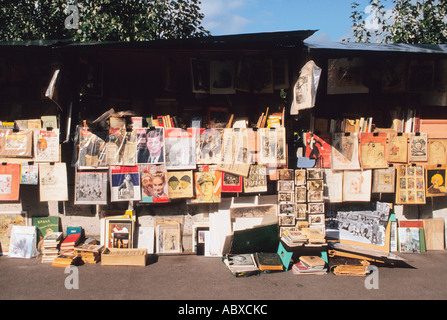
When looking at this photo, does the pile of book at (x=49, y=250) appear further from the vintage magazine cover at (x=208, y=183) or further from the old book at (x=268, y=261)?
the old book at (x=268, y=261)

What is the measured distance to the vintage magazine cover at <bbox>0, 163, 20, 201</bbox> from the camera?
5.27 metres

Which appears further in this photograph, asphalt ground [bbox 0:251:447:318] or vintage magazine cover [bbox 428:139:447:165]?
vintage magazine cover [bbox 428:139:447:165]

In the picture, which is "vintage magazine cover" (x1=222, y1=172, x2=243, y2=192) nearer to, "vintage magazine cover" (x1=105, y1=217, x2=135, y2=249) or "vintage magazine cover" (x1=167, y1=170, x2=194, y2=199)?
"vintage magazine cover" (x1=167, y1=170, x2=194, y2=199)

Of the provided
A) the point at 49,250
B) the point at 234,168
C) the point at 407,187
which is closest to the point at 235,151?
the point at 234,168

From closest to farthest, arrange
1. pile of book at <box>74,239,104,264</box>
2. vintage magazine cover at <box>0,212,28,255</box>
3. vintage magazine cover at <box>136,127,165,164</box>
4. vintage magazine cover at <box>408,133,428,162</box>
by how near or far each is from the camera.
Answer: pile of book at <box>74,239,104,264</box> → vintage magazine cover at <box>136,127,165,164</box> → vintage magazine cover at <box>0,212,28,255</box> → vintage magazine cover at <box>408,133,428,162</box>

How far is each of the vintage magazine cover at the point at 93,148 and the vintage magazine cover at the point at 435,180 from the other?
568 centimetres

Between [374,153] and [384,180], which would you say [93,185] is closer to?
[374,153]

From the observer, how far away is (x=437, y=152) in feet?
18.6

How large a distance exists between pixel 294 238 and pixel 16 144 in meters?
4.82

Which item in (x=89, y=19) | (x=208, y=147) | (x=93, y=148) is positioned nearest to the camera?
(x=93, y=148)

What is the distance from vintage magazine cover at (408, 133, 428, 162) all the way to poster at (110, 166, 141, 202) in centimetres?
483

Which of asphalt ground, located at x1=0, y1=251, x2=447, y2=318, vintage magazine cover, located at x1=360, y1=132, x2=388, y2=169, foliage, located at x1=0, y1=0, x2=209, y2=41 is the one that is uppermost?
foliage, located at x1=0, y1=0, x2=209, y2=41

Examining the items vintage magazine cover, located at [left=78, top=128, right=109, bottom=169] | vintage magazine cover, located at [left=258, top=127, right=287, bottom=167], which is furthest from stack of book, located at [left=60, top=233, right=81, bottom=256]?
vintage magazine cover, located at [left=258, top=127, right=287, bottom=167]

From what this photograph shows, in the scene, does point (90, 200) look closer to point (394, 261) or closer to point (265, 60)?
point (265, 60)
